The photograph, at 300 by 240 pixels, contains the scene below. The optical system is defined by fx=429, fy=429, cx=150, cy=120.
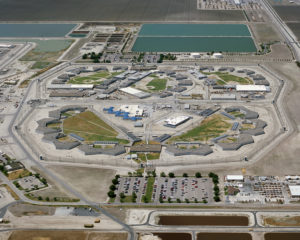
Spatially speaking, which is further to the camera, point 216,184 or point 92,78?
point 92,78

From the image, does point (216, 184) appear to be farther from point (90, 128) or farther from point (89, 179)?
point (90, 128)

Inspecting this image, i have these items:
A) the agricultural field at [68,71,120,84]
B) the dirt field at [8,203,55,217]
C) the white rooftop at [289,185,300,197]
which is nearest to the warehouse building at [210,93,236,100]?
the agricultural field at [68,71,120,84]

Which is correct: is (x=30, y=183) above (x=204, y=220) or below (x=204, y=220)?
above

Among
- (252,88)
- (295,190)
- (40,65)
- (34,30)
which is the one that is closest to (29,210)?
(295,190)

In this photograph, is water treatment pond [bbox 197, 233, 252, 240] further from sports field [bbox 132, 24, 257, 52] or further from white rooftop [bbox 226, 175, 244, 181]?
sports field [bbox 132, 24, 257, 52]

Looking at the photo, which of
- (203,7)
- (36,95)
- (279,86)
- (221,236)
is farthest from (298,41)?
(221,236)

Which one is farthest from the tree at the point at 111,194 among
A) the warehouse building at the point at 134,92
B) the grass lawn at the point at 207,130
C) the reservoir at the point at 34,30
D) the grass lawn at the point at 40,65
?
the reservoir at the point at 34,30

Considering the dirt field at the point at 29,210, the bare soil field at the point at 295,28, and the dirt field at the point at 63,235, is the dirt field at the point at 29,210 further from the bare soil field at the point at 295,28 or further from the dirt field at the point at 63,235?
the bare soil field at the point at 295,28

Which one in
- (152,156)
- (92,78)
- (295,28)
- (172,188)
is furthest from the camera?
(295,28)
